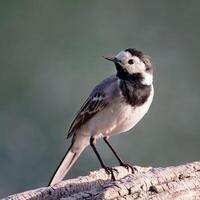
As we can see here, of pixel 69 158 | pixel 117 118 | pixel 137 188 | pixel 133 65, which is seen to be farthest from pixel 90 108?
pixel 137 188

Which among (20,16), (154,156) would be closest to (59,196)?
(154,156)

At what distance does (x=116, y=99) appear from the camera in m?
5.79

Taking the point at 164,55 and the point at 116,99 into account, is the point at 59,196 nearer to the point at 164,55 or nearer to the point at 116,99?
the point at 116,99

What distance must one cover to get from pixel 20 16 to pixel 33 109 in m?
1.24

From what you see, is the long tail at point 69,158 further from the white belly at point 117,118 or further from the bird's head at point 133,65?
the bird's head at point 133,65

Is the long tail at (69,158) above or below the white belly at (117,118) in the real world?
below

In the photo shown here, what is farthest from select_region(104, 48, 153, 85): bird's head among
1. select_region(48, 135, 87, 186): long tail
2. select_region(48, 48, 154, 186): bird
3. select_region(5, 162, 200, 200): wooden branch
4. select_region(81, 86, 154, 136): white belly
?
select_region(5, 162, 200, 200): wooden branch

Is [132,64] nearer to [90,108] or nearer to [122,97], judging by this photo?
[122,97]

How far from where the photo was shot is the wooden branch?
4.36m

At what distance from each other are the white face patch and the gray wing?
214 mm

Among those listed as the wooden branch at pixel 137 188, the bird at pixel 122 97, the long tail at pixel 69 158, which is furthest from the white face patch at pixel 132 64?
the wooden branch at pixel 137 188

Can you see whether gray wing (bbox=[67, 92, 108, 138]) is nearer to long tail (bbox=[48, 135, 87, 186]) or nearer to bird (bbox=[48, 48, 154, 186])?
bird (bbox=[48, 48, 154, 186])

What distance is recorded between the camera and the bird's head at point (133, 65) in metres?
5.74

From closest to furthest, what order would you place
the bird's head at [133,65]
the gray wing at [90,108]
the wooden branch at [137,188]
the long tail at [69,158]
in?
the wooden branch at [137,188], the bird's head at [133,65], the gray wing at [90,108], the long tail at [69,158]
